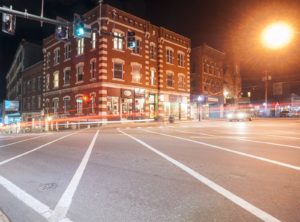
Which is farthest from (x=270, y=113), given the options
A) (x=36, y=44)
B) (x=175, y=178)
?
(x=175, y=178)

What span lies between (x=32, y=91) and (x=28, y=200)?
48.1 meters

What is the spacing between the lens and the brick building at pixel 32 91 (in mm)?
45375

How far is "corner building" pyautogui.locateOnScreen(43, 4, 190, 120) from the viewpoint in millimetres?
30359

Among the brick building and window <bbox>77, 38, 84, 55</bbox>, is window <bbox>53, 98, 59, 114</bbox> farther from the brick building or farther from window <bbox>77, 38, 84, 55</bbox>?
window <bbox>77, 38, 84, 55</bbox>

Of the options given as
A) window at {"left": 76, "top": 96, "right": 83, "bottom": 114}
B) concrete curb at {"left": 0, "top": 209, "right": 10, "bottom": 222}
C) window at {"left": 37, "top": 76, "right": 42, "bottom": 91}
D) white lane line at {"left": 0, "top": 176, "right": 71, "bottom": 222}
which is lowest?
white lane line at {"left": 0, "top": 176, "right": 71, "bottom": 222}

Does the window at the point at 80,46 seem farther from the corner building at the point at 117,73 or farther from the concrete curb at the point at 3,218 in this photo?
the concrete curb at the point at 3,218

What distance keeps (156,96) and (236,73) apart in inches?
1067

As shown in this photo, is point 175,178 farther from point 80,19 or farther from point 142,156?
point 80,19

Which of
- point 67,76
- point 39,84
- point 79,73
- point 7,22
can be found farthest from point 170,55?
point 7,22

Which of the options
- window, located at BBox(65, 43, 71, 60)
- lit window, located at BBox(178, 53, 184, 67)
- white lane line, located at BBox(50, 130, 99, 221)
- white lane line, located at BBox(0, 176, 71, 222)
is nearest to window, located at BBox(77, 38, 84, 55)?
window, located at BBox(65, 43, 71, 60)

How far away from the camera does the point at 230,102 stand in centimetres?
5353

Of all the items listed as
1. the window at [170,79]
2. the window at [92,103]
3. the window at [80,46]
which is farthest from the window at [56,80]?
the window at [170,79]

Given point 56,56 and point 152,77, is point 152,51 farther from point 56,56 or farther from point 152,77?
point 56,56

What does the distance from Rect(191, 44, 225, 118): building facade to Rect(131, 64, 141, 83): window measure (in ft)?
45.4
